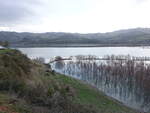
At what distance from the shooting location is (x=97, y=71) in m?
43.1

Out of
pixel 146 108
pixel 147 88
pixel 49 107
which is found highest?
pixel 49 107

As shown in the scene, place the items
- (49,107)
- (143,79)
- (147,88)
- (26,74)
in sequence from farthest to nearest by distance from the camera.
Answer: (143,79) < (147,88) < (26,74) < (49,107)

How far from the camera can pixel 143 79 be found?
28328 mm

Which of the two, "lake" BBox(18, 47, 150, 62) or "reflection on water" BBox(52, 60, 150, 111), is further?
"lake" BBox(18, 47, 150, 62)

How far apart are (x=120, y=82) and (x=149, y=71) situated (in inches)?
208

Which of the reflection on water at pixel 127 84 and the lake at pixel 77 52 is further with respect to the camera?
the lake at pixel 77 52

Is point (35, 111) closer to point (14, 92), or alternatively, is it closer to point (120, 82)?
point (14, 92)

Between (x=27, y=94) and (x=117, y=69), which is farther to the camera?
(x=117, y=69)

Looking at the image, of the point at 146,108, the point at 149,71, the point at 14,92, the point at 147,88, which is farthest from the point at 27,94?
the point at 149,71

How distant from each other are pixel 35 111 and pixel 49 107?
4.19ft

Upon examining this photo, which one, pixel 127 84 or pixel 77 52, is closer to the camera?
pixel 127 84

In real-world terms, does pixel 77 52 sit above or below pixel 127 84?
above

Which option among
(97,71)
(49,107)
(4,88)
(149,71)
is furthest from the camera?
(97,71)

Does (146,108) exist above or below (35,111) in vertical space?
below
